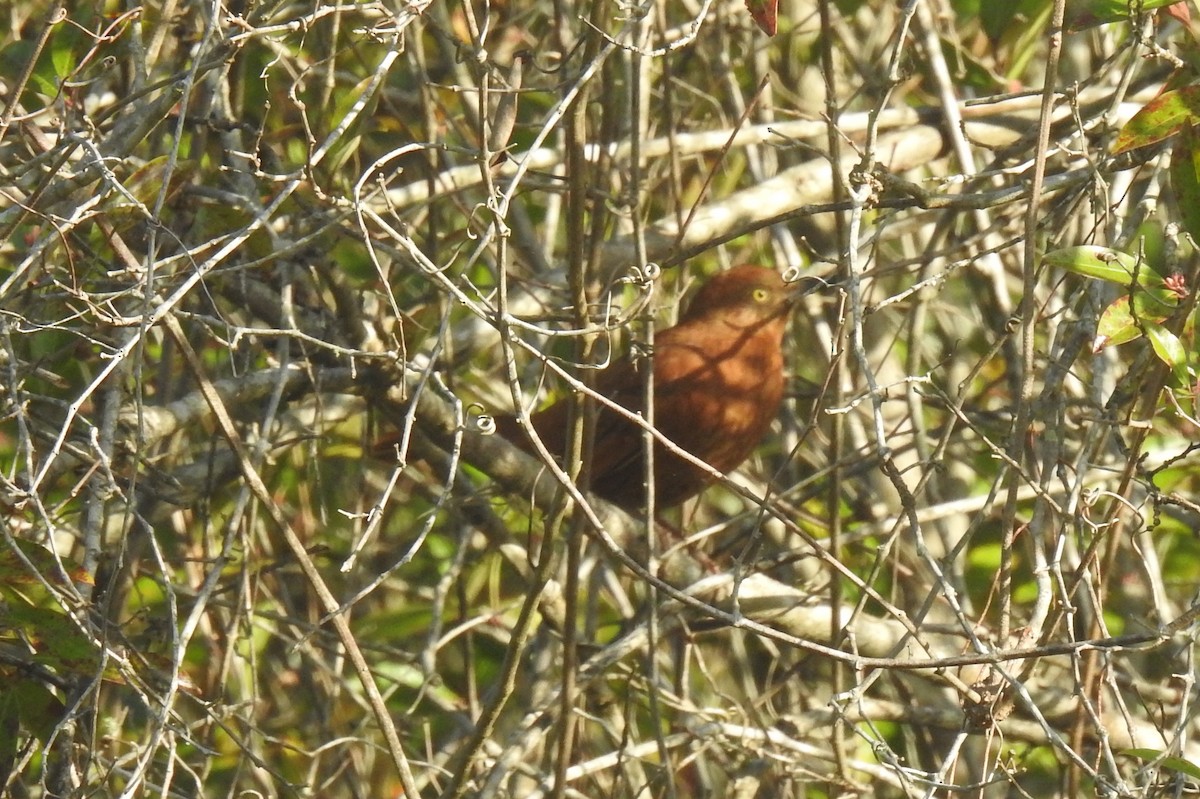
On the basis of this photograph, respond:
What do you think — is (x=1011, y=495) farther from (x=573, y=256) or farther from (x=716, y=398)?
(x=716, y=398)

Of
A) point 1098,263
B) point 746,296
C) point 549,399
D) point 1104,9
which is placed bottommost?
point 549,399

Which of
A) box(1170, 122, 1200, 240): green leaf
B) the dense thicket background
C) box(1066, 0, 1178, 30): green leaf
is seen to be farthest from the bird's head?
box(1170, 122, 1200, 240): green leaf

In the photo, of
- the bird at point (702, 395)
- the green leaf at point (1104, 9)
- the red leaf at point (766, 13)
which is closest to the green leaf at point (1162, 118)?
the green leaf at point (1104, 9)

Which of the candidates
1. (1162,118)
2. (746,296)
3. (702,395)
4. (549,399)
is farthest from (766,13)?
(549,399)

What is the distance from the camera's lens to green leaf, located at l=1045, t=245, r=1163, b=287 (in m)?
2.50

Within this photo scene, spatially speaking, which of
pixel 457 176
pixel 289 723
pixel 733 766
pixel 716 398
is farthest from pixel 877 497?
pixel 289 723

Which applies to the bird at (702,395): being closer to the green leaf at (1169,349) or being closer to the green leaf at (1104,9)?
the green leaf at (1104,9)

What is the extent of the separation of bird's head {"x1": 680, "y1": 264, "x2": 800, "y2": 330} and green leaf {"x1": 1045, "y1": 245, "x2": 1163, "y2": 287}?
2614 millimetres

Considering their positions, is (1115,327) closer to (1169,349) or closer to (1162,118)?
(1169,349)

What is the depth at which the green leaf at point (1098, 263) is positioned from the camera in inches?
98.3

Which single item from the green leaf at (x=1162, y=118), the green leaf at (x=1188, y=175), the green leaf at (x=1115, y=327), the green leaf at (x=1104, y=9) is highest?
the green leaf at (x=1104, y=9)

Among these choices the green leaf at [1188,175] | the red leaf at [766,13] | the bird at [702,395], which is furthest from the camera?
the bird at [702,395]

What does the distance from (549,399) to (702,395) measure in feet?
Answer: 2.17

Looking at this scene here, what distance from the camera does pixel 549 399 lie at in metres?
5.53
